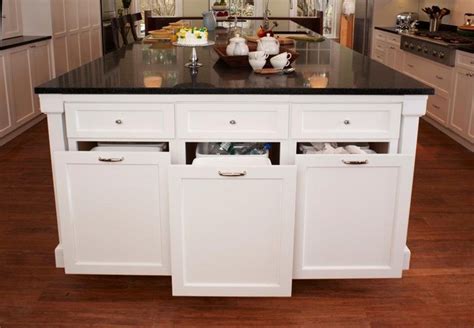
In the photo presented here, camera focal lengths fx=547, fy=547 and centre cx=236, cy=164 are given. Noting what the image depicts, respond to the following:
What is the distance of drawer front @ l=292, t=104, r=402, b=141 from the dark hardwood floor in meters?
0.68

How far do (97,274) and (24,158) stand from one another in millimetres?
2242

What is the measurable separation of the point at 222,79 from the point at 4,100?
296 centimetres

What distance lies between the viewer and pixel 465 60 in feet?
14.8

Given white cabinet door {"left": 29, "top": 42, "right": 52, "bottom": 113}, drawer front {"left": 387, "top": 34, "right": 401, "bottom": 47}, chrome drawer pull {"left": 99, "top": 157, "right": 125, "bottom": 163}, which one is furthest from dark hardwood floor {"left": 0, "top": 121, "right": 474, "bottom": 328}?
drawer front {"left": 387, "top": 34, "right": 401, "bottom": 47}

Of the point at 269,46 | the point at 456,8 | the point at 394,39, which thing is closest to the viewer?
the point at 269,46

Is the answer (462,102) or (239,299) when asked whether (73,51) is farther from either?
(239,299)

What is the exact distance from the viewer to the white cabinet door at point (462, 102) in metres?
4.41

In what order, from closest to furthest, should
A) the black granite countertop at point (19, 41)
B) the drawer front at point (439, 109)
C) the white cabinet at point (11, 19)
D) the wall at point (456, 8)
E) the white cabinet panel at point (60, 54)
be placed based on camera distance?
the black granite countertop at point (19, 41) → the drawer front at point (439, 109) → the white cabinet at point (11, 19) → the wall at point (456, 8) → the white cabinet panel at point (60, 54)

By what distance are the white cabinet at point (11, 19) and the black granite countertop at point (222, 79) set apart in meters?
2.60

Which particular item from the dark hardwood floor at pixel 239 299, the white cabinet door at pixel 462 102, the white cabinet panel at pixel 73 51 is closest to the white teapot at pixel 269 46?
the dark hardwood floor at pixel 239 299

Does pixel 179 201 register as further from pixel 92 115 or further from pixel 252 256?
pixel 92 115

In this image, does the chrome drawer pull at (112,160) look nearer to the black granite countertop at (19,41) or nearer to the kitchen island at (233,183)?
the kitchen island at (233,183)

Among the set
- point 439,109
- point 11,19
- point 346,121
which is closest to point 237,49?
point 346,121

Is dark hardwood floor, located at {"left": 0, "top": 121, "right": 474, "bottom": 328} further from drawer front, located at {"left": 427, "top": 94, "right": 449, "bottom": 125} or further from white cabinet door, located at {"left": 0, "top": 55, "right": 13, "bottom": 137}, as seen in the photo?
drawer front, located at {"left": 427, "top": 94, "right": 449, "bottom": 125}
